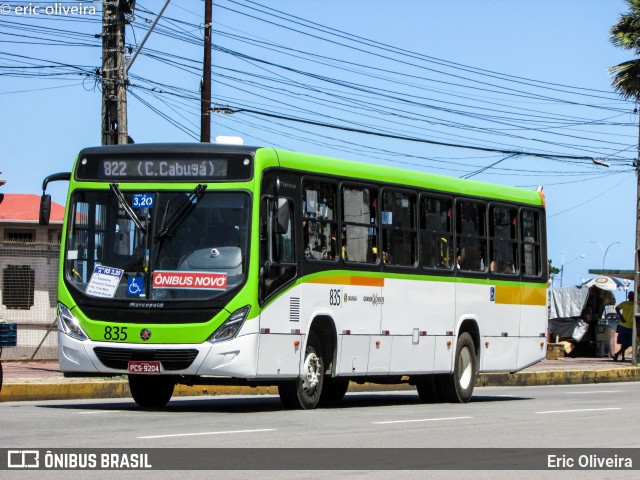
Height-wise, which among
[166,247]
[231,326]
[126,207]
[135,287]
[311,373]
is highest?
[126,207]

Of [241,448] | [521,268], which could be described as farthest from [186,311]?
[521,268]

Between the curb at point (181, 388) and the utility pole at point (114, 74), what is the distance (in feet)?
14.0

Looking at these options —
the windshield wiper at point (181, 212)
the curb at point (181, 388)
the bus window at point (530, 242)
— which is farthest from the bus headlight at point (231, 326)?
the bus window at point (530, 242)

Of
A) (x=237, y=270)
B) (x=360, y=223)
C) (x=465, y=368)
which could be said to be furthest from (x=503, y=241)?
(x=237, y=270)

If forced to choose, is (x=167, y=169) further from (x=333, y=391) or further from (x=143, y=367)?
(x=333, y=391)

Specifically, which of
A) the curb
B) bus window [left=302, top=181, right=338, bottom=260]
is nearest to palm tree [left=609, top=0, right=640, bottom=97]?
the curb

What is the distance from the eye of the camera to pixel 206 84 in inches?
1209

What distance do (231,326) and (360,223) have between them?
10.3ft

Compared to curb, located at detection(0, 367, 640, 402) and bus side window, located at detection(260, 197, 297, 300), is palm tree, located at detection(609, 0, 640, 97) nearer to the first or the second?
curb, located at detection(0, 367, 640, 402)

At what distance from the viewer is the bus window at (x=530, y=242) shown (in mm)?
22969

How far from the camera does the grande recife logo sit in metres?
16.1

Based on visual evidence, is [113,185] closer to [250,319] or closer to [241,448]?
[250,319]

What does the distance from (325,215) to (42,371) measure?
9.42 metres

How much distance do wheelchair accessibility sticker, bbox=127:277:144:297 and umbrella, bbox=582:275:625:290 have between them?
94.1 ft
